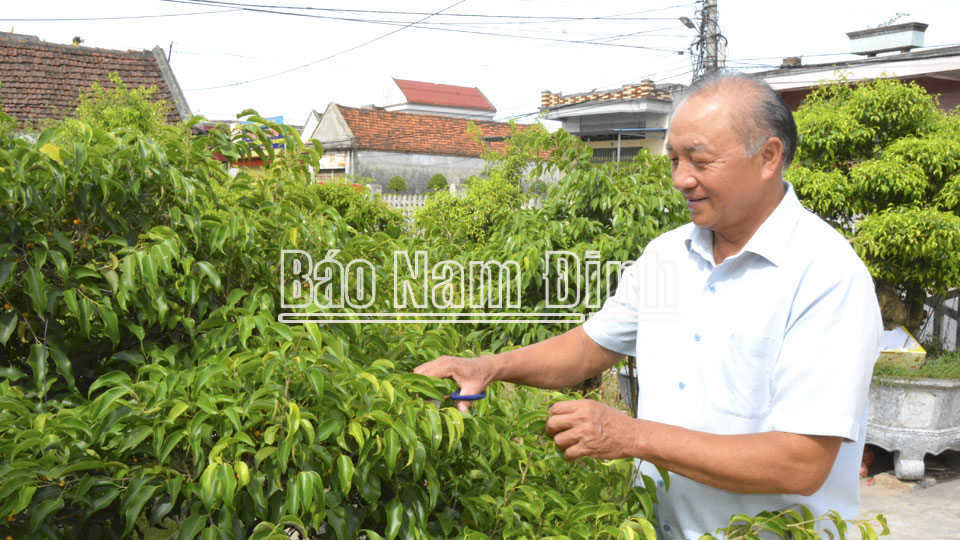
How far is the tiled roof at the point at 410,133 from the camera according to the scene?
29.2 meters

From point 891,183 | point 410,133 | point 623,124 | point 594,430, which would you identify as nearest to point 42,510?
point 594,430

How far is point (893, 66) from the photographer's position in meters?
13.7

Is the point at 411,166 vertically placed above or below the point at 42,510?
above

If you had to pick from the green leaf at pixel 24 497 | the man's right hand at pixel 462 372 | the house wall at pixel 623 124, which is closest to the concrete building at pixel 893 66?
the house wall at pixel 623 124

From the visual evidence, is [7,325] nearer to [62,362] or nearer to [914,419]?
[62,362]

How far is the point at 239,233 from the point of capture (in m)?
1.88

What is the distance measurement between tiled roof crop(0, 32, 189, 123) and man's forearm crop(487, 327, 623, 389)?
45.8 ft

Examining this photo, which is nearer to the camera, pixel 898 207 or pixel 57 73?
pixel 898 207

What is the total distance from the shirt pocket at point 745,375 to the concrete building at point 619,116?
73.2ft

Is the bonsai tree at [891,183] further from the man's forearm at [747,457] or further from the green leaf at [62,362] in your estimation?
the green leaf at [62,362]

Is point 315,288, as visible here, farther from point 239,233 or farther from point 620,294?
point 620,294

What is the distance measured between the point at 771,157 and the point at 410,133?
28720mm

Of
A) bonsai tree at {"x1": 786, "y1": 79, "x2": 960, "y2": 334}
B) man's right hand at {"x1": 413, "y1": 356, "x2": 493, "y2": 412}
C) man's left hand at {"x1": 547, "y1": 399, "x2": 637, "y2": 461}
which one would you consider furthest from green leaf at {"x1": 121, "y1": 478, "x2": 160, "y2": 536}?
bonsai tree at {"x1": 786, "y1": 79, "x2": 960, "y2": 334}

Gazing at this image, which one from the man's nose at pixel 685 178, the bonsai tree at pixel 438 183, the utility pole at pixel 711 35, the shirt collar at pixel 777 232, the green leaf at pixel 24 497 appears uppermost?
the utility pole at pixel 711 35
